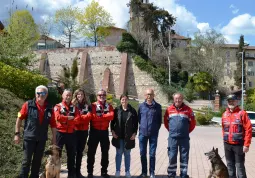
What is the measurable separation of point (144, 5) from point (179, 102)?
4292 centimetres

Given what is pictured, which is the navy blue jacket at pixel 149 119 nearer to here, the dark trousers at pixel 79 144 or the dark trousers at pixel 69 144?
the dark trousers at pixel 79 144

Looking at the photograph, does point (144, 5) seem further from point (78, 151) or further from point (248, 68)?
point (78, 151)

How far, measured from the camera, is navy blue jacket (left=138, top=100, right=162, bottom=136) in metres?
7.27

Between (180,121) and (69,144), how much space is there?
2.41 metres

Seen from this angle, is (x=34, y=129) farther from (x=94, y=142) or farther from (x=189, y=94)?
(x=189, y=94)

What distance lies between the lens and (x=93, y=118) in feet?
23.4

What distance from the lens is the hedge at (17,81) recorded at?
17.3 metres

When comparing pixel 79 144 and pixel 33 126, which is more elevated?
pixel 33 126

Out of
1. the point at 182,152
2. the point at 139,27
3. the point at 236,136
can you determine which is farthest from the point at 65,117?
the point at 139,27

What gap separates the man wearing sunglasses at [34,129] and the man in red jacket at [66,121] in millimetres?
381

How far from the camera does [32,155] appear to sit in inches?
245

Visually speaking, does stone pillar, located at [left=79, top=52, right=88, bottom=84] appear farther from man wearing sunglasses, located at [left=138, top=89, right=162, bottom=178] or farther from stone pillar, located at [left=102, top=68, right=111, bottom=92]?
man wearing sunglasses, located at [left=138, top=89, right=162, bottom=178]

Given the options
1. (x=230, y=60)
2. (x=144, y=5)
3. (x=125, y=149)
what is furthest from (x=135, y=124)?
(x=230, y=60)

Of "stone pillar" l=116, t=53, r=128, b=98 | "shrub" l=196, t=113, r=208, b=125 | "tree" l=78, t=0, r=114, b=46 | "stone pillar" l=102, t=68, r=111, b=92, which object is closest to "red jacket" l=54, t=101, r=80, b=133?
"shrub" l=196, t=113, r=208, b=125
